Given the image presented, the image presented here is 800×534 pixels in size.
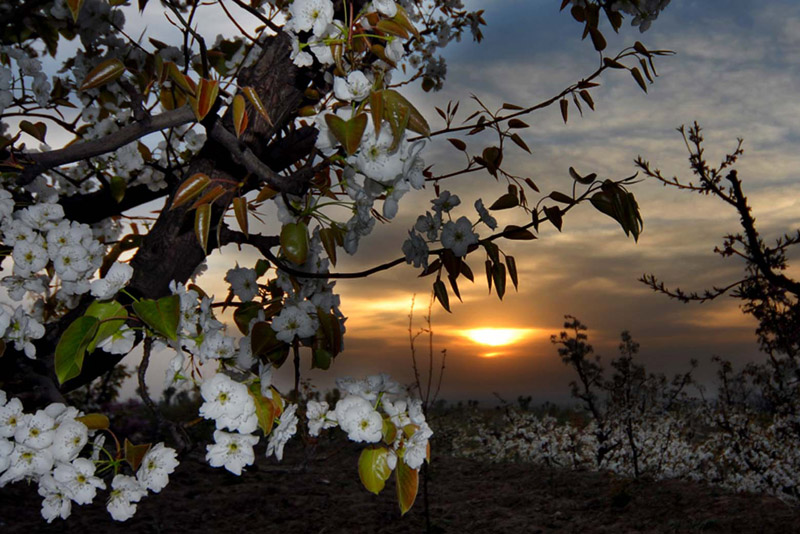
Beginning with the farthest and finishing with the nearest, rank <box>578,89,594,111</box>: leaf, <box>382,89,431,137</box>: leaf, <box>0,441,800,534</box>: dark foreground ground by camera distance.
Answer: <box>0,441,800,534</box>: dark foreground ground → <box>578,89,594,111</box>: leaf → <box>382,89,431,137</box>: leaf

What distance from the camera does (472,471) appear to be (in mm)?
6211

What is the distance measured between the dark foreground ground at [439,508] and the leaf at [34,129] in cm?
307

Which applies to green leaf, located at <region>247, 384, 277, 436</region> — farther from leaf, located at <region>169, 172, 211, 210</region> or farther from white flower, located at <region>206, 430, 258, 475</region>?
leaf, located at <region>169, 172, 211, 210</region>

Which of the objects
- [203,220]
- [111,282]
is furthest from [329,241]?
[111,282]

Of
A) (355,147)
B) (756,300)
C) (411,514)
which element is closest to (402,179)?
(355,147)

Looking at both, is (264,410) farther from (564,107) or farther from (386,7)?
(564,107)

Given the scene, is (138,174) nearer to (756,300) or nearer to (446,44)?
(446,44)

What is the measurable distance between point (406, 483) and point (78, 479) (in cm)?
84

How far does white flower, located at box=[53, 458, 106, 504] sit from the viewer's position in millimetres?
1566

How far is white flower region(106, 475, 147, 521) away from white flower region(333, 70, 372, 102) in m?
1.11

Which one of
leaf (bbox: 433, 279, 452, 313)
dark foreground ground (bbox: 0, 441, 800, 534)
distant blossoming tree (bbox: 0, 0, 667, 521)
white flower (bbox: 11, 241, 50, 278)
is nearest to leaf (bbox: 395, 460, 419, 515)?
distant blossoming tree (bbox: 0, 0, 667, 521)

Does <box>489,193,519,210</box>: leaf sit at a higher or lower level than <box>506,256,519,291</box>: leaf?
higher

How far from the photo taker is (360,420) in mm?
1466

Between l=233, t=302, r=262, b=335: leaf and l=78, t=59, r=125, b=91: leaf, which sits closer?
l=78, t=59, r=125, b=91: leaf
